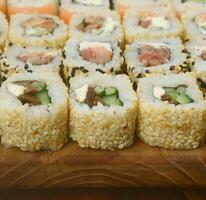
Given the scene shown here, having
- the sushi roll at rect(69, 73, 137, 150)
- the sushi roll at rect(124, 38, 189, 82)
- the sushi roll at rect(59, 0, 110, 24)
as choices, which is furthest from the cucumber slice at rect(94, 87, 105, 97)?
the sushi roll at rect(59, 0, 110, 24)

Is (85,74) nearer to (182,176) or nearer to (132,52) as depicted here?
(132,52)

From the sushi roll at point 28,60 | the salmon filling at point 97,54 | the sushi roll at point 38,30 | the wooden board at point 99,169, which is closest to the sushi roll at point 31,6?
the sushi roll at point 38,30

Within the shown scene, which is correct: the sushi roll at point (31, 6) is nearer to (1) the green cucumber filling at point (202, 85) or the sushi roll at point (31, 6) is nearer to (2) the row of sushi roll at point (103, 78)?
(2) the row of sushi roll at point (103, 78)

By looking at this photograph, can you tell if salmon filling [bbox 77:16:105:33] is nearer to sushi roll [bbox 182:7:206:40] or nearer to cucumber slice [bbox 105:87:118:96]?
sushi roll [bbox 182:7:206:40]

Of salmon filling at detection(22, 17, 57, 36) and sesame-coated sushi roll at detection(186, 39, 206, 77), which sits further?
salmon filling at detection(22, 17, 57, 36)

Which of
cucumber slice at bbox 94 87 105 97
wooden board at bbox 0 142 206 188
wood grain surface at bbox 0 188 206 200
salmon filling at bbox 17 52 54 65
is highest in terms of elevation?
cucumber slice at bbox 94 87 105 97

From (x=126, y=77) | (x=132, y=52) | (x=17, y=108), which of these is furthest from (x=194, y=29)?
(x=17, y=108)
